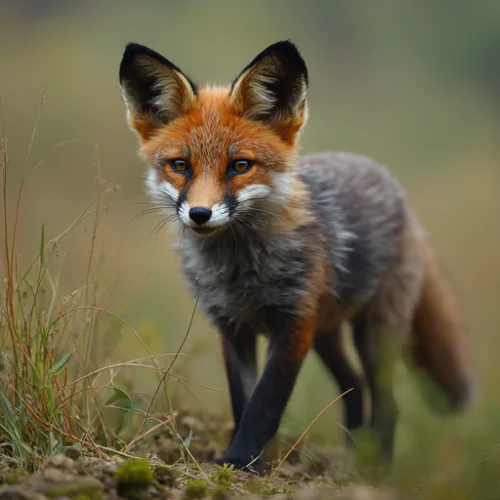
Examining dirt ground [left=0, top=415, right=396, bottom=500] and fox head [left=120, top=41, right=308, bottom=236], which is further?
fox head [left=120, top=41, right=308, bottom=236]

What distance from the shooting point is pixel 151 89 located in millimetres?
4648

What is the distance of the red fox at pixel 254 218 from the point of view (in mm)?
4324

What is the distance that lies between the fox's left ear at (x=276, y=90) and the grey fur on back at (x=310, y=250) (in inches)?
24.9

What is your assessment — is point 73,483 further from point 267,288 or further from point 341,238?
point 341,238

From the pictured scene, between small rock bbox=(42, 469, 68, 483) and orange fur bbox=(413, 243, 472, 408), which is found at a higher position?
small rock bbox=(42, 469, 68, 483)

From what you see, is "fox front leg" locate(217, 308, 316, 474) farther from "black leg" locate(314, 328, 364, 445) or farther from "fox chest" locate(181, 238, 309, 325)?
"black leg" locate(314, 328, 364, 445)

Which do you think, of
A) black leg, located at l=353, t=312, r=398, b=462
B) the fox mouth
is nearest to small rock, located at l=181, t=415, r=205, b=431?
black leg, located at l=353, t=312, r=398, b=462

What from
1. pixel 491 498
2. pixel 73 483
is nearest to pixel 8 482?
pixel 73 483

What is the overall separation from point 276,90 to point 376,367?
2.52 metres

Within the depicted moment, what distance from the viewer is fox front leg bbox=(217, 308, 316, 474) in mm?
4383

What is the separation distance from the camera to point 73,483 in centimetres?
→ 283

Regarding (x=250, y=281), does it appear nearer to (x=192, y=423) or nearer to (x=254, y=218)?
(x=254, y=218)

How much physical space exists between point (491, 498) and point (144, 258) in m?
9.03

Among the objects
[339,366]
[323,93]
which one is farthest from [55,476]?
[323,93]
